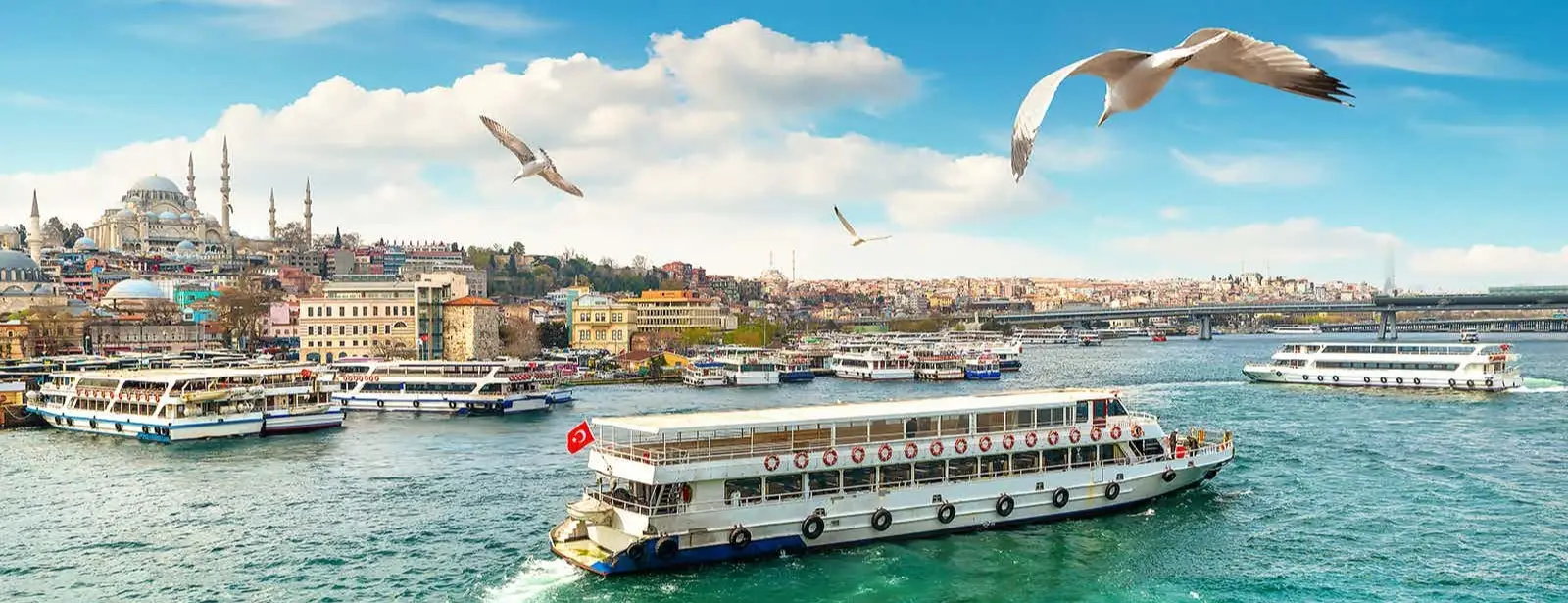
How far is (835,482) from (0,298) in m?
72.3

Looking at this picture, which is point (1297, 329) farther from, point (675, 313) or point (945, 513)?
point (945, 513)

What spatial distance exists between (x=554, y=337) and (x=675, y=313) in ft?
40.8

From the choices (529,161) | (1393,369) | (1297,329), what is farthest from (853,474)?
(1297,329)

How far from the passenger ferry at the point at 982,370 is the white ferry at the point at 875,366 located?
2969 mm

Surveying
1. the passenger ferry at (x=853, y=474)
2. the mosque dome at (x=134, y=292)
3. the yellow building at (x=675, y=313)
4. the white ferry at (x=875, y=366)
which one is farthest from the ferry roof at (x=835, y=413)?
the mosque dome at (x=134, y=292)

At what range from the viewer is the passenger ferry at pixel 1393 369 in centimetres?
4234

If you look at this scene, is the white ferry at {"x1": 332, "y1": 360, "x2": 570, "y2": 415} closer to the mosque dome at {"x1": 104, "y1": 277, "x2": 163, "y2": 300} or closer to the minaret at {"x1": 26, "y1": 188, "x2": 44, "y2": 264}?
the mosque dome at {"x1": 104, "y1": 277, "x2": 163, "y2": 300}

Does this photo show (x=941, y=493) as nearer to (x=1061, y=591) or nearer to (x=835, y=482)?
(x=835, y=482)

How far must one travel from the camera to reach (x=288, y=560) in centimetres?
1672

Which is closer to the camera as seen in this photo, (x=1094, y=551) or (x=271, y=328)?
(x=1094, y=551)

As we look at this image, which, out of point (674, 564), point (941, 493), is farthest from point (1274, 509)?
point (674, 564)

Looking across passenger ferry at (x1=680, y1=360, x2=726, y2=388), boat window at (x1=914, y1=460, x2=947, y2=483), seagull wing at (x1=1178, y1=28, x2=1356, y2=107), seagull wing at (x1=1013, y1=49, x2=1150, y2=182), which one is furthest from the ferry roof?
passenger ferry at (x1=680, y1=360, x2=726, y2=388)

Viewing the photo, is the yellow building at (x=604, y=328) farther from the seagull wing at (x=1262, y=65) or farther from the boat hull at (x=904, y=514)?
the seagull wing at (x=1262, y=65)

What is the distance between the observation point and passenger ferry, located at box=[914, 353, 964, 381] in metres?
60.2
